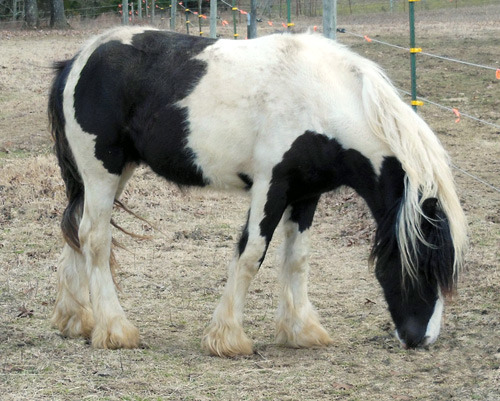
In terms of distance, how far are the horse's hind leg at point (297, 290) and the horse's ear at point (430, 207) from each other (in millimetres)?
933


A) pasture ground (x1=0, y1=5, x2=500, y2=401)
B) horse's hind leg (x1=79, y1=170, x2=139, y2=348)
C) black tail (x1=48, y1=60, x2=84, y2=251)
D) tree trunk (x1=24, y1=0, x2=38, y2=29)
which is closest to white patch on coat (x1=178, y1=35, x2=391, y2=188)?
pasture ground (x1=0, y1=5, x2=500, y2=401)

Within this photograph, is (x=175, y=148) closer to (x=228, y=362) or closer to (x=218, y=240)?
(x=228, y=362)

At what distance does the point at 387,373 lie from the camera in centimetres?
425

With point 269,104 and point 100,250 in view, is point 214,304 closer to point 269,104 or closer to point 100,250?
point 100,250

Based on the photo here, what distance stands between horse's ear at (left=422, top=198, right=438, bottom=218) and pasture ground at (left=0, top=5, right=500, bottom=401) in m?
0.89

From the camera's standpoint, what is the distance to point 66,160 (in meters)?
5.23

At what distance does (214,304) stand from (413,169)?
208cm

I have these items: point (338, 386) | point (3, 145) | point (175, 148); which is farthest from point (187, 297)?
point (3, 145)

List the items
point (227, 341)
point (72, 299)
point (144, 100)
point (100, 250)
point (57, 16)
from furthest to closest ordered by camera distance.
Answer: point (57, 16)
point (72, 299)
point (100, 250)
point (144, 100)
point (227, 341)

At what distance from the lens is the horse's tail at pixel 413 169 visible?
407cm

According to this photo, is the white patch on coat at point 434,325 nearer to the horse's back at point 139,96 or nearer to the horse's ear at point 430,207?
the horse's ear at point 430,207

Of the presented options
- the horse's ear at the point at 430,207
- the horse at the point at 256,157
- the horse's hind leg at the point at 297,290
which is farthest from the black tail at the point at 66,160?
the horse's ear at the point at 430,207

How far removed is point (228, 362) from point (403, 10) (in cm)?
2693

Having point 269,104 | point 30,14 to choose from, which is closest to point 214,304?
point 269,104
